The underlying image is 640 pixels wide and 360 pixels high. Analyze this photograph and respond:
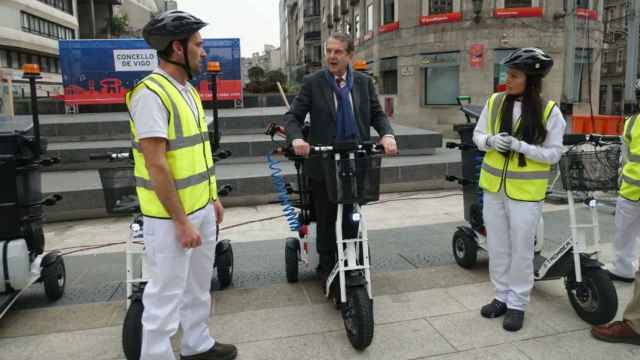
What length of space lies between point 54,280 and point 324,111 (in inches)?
101

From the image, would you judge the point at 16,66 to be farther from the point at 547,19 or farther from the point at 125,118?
the point at 547,19

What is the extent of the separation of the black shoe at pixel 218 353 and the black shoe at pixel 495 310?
5.87ft

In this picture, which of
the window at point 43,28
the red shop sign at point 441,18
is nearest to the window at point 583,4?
the red shop sign at point 441,18

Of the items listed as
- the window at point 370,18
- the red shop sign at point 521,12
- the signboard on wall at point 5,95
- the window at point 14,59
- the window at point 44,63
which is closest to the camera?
the signboard on wall at point 5,95

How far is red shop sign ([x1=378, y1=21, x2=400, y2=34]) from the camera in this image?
77.4ft

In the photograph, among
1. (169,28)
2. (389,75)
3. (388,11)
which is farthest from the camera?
(389,75)

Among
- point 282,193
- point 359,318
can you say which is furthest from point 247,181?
point 359,318

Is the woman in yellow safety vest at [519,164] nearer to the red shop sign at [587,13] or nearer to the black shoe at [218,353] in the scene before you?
the black shoe at [218,353]

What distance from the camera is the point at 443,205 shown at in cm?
760

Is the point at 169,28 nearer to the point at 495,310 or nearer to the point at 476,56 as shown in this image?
the point at 495,310

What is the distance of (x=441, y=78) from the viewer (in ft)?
73.4

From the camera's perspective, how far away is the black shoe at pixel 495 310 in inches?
139

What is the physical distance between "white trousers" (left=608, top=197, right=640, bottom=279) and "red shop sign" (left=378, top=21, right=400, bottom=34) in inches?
819

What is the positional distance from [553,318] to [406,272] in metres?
1.34
